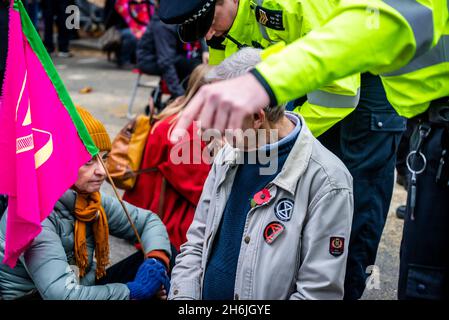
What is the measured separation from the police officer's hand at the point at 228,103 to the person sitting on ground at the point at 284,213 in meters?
0.80

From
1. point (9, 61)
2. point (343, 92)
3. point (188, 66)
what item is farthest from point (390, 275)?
point (188, 66)

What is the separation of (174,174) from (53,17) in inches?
351

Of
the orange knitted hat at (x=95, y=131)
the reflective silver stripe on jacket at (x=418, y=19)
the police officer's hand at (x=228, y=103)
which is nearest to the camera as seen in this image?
the police officer's hand at (x=228, y=103)

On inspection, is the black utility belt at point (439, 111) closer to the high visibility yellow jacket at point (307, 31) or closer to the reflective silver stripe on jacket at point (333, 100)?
the high visibility yellow jacket at point (307, 31)

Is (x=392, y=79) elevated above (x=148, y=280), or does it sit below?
above

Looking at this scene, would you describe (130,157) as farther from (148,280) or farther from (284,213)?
(284,213)

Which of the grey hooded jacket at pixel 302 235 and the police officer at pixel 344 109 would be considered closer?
the grey hooded jacket at pixel 302 235

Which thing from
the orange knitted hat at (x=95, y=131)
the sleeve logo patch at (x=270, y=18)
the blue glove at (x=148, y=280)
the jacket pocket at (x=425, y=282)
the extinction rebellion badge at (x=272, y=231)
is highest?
the sleeve logo patch at (x=270, y=18)

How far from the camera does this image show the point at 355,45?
4.66ft

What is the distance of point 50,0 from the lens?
12.0 m

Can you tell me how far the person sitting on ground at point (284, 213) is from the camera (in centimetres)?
217

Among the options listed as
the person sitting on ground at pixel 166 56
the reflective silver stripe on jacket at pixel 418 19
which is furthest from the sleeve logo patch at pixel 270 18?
the person sitting on ground at pixel 166 56

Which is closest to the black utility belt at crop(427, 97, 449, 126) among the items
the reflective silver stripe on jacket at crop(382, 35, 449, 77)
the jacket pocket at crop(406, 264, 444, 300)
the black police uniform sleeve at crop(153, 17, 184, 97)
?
the reflective silver stripe on jacket at crop(382, 35, 449, 77)

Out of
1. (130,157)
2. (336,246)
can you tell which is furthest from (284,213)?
(130,157)
